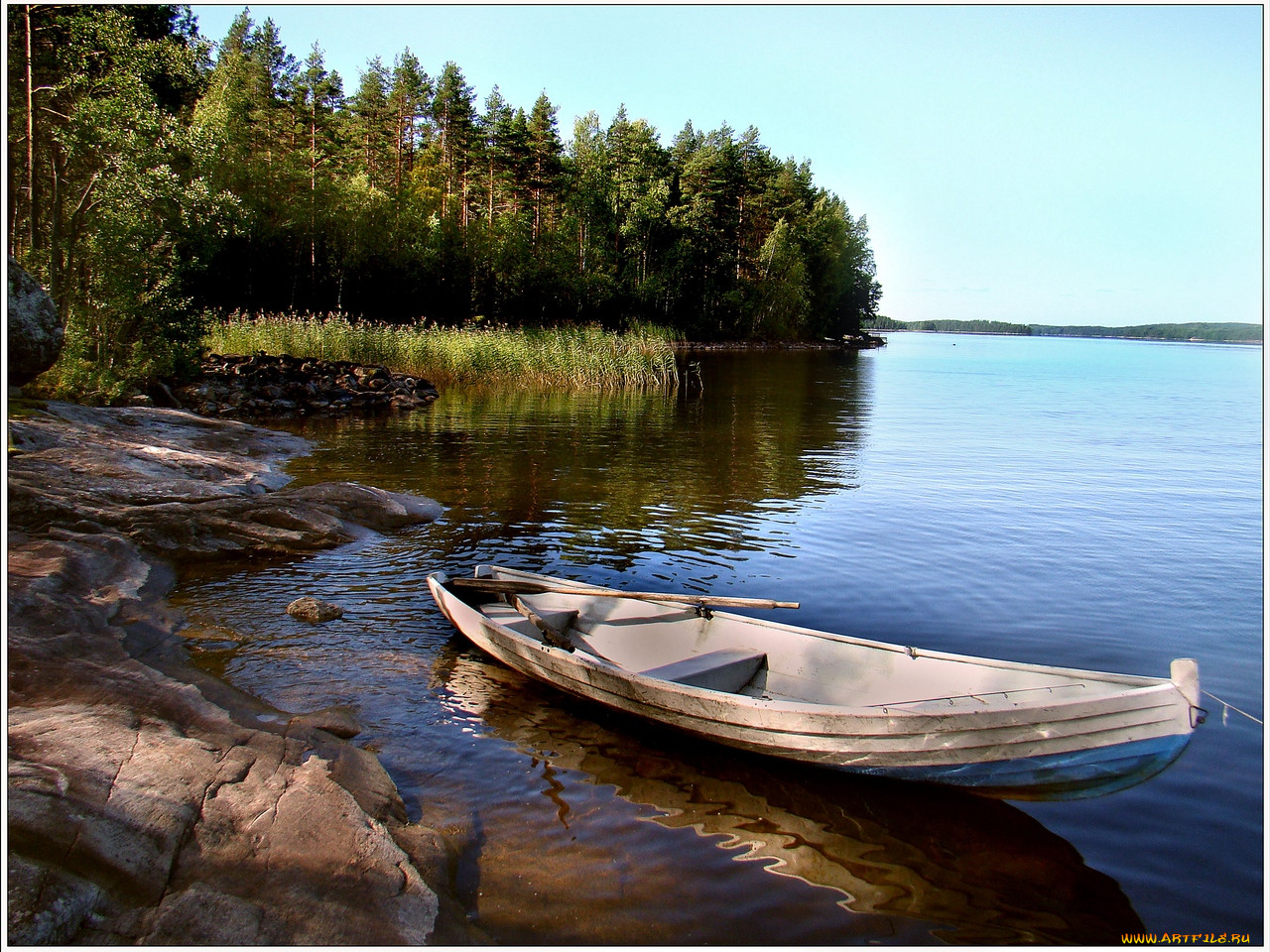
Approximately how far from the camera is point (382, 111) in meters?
58.6

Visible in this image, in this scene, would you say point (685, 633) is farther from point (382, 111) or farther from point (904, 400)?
point (382, 111)

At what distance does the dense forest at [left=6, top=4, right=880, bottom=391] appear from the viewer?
18.0 m

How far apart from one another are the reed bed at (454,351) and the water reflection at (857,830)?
1013 inches

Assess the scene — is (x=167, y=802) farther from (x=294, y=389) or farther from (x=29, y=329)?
(x=294, y=389)

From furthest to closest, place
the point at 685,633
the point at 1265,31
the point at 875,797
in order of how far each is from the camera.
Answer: the point at 685,633, the point at 1265,31, the point at 875,797

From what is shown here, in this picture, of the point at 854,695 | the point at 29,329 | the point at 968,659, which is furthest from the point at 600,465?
the point at 968,659

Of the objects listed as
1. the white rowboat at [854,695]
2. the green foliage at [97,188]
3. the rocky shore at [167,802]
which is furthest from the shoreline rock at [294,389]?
the white rowboat at [854,695]

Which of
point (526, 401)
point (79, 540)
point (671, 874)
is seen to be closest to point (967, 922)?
point (671, 874)

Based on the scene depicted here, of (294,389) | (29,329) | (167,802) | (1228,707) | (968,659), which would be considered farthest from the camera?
(294,389)

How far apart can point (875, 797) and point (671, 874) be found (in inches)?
68.4

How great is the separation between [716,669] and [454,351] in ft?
87.9

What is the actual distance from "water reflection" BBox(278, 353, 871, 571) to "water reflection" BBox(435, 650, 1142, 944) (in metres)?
4.86

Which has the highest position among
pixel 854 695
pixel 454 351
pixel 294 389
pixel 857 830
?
pixel 454 351

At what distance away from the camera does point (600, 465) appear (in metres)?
18.0
